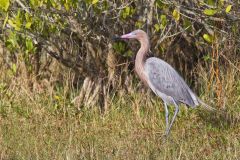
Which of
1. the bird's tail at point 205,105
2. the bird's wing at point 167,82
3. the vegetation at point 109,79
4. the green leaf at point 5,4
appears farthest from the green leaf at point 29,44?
the bird's tail at point 205,105

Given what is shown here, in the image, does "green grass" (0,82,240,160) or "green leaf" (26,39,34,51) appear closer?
"green grass" (0,82,240,160)

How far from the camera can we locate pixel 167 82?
9359 millimetres

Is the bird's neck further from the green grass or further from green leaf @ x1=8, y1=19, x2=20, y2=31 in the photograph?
green leaf @ x1=8, y1=19, x2=20, y2=31

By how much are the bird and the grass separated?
192 mm

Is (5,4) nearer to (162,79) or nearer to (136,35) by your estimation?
(136,35)

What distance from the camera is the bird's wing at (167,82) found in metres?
9.23

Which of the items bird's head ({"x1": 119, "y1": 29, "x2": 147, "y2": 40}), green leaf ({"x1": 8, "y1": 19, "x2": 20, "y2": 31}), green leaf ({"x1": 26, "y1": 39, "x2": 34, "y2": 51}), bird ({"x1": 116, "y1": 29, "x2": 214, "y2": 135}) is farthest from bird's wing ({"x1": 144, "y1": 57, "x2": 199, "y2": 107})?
green leaf ({"x1": 8, "y1": 19, "x2": 20, "y2": 31})

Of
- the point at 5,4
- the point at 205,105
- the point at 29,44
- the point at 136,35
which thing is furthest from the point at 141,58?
the point at 5,4

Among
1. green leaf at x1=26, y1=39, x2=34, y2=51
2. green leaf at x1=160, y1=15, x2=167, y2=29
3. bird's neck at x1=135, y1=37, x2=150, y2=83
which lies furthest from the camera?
green leaf at x1=26, y1=39, x2=34, y2=51

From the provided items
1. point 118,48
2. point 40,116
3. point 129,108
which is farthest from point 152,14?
point 40,116

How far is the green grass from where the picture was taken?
311 inches

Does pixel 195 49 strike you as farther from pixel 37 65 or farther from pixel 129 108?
pixel 37 65

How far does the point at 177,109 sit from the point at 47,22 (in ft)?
6.07

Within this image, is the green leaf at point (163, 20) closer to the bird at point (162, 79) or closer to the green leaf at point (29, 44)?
the bird at point (162, 79)
